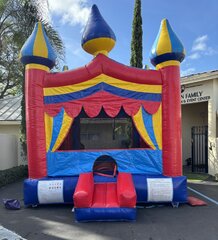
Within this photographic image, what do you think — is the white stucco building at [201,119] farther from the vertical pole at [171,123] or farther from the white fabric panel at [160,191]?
the white fabric panel at [160,191]

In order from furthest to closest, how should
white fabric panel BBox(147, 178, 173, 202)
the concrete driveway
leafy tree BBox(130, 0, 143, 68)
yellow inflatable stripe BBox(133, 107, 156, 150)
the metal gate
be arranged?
the metal gate < leafy tree BBox(130, 0, 143, 68) < yellow inflatable stripe BBox(133, 107, 156, 150) < white fabric panel BBox(147, 178, 173, 202) < the concrete driveway

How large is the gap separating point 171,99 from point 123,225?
351cm

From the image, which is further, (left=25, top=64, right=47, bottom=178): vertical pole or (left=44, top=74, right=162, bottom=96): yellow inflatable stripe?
(left=44, top=74, right=162, bottom=96): yellow inflatable stripe

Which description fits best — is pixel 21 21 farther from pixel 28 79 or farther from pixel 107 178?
pixel 107 178

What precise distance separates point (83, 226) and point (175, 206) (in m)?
2.57

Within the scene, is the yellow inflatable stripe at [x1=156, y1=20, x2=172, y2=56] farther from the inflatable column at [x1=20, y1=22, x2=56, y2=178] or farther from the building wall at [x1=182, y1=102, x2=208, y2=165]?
the building wall at [x1=182, y1=102, x2=208, y2=165]

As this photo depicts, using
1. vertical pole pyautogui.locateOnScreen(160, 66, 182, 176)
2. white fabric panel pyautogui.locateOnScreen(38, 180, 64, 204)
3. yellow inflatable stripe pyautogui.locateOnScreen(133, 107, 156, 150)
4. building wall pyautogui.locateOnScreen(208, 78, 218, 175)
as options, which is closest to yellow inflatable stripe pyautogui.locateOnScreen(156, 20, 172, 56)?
vertical pole pyautogui.locateOnScreen(160, 66, 182, 176)

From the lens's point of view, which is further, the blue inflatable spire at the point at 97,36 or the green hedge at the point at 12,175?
the green hedge at the point at 12,175

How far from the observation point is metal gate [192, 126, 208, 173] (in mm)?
13641

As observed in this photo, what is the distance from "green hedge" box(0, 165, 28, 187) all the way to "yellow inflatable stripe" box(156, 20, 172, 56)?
7.00 meters

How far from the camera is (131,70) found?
7.82m

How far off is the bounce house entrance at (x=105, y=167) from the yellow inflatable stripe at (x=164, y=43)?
333cm

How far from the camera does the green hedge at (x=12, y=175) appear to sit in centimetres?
1048

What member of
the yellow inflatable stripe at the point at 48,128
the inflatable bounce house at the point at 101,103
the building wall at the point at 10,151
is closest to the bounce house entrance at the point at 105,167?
the inflatable bounce house at the point at 101,103
